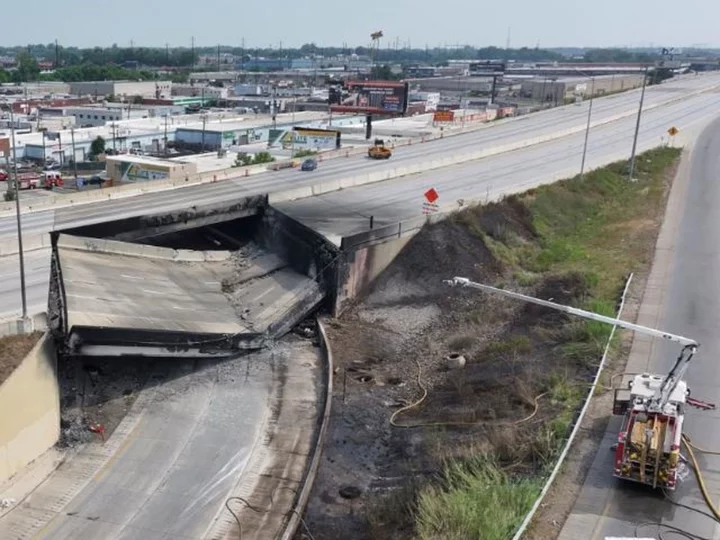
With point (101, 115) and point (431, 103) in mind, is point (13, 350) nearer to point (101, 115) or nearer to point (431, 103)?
point (101, 115)

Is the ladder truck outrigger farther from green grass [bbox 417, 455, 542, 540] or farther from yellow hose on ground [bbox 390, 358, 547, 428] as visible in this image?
yellow hose on ground [bbox 390, 358, 547, 428]

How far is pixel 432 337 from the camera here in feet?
95.8

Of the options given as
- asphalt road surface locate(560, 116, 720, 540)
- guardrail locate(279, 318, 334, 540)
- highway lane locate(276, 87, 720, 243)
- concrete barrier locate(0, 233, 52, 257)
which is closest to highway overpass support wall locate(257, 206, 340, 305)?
highway lane locate(276, 87, 720, 243)

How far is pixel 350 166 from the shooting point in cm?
5744

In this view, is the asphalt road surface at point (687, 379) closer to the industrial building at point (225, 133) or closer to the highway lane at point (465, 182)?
the highway lane at point (465, 182)

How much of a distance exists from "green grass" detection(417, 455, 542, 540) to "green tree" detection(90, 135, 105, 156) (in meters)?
73.3

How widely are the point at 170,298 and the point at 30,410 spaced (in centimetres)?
859

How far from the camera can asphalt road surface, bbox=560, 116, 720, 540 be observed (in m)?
15.0

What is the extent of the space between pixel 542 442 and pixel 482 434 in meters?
2.12

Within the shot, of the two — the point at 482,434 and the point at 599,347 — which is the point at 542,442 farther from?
the point at 599,347

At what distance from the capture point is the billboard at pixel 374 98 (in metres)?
75.1

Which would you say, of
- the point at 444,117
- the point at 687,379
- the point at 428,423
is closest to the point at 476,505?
the point at 428,423

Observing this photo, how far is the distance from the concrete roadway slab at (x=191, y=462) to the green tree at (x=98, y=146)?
204 feet

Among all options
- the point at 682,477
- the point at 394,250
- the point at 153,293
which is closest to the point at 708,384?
the point at 682,477
